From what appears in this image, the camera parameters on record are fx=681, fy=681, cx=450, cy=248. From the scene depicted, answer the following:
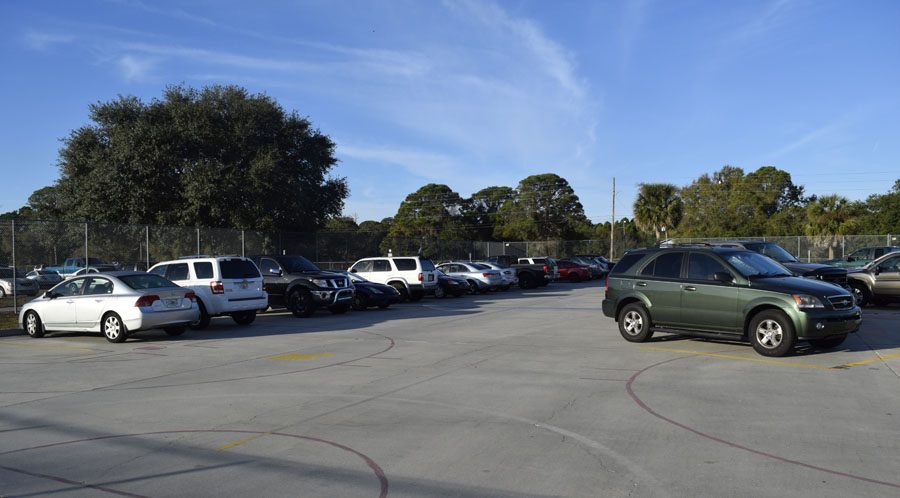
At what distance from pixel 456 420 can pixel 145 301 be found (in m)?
9.67

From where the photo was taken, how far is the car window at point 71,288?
1542cm

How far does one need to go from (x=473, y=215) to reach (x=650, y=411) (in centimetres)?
8423

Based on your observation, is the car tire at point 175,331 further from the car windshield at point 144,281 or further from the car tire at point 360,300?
the car tire at point 360,300

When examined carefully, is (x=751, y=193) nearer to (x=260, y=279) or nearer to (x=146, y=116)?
(x=146, y=116)

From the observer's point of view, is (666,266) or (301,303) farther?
(301,303)

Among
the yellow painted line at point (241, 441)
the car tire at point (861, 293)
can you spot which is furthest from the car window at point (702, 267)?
the car tire at point (861, 293)

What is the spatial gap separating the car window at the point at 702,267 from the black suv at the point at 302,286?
1111 cm

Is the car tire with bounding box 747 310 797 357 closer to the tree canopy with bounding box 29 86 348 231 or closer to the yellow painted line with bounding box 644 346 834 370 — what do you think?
the yellow painted line with bounding box 644 346 834 370

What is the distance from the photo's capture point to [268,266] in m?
21.4

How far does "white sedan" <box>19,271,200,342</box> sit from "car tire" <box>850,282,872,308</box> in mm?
17684

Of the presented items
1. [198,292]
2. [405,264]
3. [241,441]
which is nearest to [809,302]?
[241,441]

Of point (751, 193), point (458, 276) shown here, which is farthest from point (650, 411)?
point (751, 193)

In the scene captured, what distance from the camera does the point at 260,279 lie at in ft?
59.7

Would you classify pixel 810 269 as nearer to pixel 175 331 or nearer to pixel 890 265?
pixel 890 265
